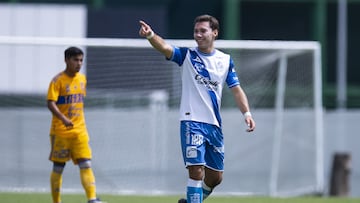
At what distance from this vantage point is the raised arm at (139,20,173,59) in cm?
901

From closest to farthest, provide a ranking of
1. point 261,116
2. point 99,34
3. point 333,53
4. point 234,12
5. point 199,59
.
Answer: point 199,59 → point 261,116 → point 99,34 → point 234,12 → point 333,53

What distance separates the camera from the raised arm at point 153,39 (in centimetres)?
901

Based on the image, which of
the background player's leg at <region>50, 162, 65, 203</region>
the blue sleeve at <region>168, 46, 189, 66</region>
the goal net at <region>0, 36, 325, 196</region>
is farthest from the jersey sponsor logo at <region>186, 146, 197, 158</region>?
the goal net at <region>0, 36, 325, 196</region>

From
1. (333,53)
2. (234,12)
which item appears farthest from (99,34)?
(333,53)

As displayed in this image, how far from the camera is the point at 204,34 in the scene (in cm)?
943

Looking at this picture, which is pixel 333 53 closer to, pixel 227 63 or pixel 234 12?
pixel 234 12

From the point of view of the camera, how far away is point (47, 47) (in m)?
16.1

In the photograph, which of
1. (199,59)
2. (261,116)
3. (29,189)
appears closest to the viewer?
(199,59)

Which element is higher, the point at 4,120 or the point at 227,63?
the point at 227,63

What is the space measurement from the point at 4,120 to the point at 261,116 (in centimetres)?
440

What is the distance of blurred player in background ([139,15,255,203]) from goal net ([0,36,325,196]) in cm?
569

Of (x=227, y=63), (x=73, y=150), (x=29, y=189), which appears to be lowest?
(x=29, y=189)

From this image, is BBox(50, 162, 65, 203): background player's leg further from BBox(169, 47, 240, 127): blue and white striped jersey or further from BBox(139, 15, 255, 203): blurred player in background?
BBox(169, 47, 240, 127): blue and white striped jersey

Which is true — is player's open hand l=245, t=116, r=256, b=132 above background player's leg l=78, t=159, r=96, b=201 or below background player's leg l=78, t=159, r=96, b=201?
above
